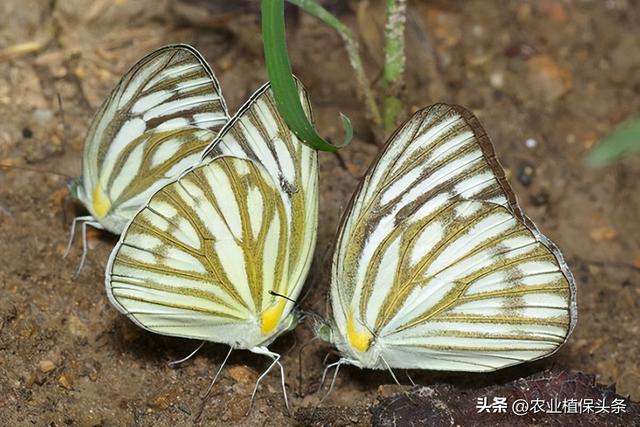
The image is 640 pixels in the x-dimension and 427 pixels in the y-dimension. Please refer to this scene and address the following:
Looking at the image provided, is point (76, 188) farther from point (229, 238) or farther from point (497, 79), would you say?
point (497, 79)

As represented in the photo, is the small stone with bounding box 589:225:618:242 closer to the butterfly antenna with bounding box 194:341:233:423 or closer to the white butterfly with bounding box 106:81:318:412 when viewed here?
the white butterfly with bounding box 106:81:318:412

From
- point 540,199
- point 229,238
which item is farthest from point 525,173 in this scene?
point 229,238

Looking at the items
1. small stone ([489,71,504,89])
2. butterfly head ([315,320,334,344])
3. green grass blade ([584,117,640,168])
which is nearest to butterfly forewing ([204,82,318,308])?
butterfly head ([315,320,334,344])

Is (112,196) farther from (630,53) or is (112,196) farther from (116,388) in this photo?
(630,53)

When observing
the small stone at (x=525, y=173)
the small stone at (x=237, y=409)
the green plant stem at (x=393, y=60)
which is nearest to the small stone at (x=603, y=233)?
the small stone at (x=525, y=173)

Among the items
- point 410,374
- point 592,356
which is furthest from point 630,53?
point 410,374

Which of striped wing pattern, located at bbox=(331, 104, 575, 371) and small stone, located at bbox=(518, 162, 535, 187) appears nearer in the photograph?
striped wing pattern, located at bbox=(331, 104, 575, 371)

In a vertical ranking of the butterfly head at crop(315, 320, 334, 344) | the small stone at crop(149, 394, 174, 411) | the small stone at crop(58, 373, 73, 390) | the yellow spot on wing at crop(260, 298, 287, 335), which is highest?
the yellow spot on wing at crop(260, 298, 287, 335)
